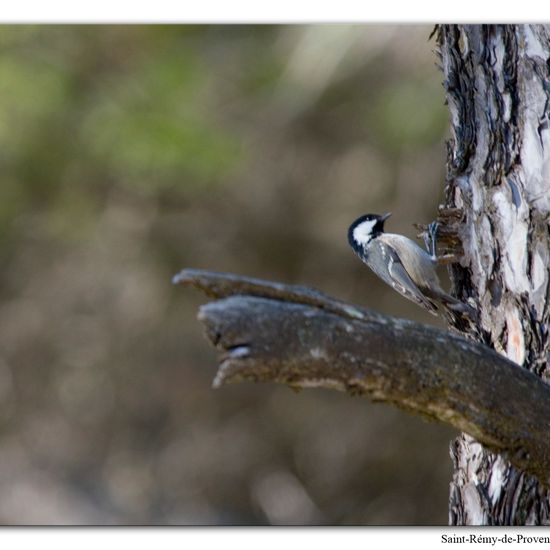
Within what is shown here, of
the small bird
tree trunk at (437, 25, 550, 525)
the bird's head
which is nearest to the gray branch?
tree trunk at (437, 25, 550, 525)

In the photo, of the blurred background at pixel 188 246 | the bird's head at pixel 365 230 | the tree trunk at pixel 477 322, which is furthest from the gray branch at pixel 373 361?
the blurred background at pixel 188 246

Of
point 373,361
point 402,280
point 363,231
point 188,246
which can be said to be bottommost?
point 373,361

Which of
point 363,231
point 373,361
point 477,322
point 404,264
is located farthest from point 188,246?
point 373,361

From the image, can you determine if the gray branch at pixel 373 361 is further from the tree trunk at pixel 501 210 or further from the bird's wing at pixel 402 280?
the bird's wing at pixel 402 280

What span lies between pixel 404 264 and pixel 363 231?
247 mm

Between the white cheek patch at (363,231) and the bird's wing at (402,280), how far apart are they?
5.3 inches

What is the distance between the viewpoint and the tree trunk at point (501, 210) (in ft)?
6.41

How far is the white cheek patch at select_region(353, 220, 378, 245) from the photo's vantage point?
2.62m

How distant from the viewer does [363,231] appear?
8.68 ft

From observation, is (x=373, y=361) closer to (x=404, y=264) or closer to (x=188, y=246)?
(x=404, y=264)

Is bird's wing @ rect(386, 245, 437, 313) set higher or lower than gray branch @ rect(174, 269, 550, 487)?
higher

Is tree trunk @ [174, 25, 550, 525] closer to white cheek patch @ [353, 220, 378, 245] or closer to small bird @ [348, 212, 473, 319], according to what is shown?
small bird @ [348, 212, 473, 319]

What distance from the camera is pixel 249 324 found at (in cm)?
146
